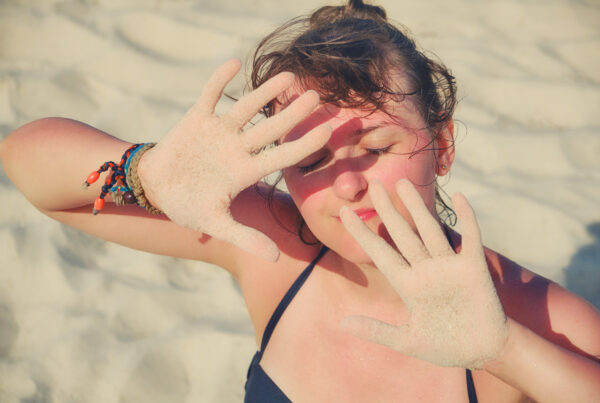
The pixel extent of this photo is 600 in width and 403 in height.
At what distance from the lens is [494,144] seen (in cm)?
253

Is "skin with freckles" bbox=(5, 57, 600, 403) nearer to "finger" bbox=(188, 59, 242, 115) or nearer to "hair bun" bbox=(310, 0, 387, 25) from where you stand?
"finger" bbox=(188, 59, 242, 115)

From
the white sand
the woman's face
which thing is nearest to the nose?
the woman's face

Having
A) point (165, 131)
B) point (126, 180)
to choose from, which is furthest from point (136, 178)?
point (165, 131)

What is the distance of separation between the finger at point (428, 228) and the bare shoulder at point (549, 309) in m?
0.35

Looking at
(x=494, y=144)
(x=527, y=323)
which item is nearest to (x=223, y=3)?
(x=494, y=144)

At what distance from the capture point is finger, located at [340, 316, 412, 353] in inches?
38.3

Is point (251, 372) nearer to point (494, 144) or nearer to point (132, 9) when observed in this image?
point (494, 144)

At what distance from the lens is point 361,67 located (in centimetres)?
113

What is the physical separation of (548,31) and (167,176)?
2.81m

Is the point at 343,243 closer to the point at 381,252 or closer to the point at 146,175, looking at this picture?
the point at 381,252

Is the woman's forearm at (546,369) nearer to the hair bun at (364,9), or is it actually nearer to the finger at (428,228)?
the finger at (428,228)

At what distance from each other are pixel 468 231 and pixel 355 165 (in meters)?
0.28

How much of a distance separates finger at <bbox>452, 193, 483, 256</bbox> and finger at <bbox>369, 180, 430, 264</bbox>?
0.25ft

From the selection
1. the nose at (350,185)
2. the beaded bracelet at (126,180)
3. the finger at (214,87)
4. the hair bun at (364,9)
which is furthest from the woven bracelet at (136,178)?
the hair bun at (364,9)
